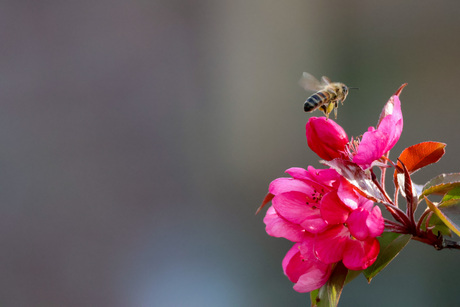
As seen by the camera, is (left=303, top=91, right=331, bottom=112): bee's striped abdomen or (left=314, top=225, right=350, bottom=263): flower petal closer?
(left=314, top=225, right=350, bottom=263): flower petal

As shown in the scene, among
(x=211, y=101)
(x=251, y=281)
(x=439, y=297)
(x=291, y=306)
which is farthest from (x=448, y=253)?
(x=211, y=101)

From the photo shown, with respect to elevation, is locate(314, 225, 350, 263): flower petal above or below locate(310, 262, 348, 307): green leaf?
above

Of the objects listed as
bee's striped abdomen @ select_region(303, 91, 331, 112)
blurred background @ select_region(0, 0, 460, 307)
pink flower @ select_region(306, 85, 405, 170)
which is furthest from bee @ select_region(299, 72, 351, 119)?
blurred background @ select_region(0, 0, 460, 307)

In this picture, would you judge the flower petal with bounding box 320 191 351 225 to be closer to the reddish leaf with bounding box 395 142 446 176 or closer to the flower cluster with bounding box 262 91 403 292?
the flower cluster with bounding box 262 91 403 292

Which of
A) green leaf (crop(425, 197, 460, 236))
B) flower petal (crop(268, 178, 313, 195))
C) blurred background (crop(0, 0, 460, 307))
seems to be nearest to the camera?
green leaf (crop(425, 197, 460, 236))

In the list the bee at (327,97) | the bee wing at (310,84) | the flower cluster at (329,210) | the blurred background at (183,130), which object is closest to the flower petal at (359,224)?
the flower cluster at (329,210)

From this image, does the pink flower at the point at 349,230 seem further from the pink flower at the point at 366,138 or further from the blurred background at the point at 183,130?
the blurred background at the point at 183,130
